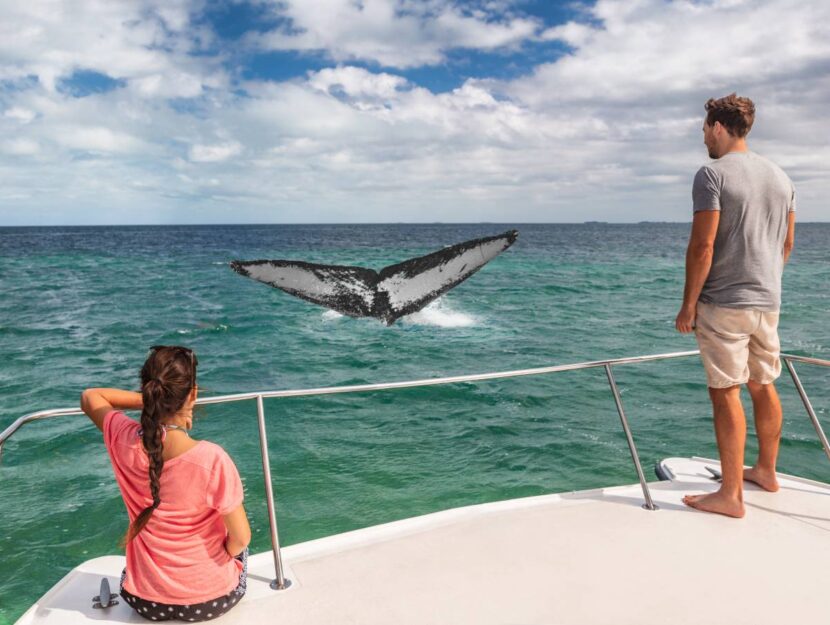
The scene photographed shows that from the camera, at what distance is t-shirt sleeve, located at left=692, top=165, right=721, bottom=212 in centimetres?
369

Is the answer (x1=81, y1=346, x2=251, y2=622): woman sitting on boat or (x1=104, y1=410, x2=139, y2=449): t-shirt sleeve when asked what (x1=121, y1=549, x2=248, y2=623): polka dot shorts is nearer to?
(x1=81, y1=346, x2=251, y2=622): woman sitting on boat

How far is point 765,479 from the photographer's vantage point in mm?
4309

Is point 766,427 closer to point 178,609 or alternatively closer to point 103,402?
point 178,609

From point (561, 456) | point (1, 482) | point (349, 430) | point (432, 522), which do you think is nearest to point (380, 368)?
point (349, 430)

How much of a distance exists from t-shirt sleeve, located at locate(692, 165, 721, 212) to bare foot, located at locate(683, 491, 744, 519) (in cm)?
188

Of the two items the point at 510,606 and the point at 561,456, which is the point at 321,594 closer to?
the point at 510,606

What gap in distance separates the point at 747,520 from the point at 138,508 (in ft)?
11.8

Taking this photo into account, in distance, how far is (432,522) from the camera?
3830mm

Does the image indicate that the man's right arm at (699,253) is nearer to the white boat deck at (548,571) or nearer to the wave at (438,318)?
the white boat deck at (548,571)

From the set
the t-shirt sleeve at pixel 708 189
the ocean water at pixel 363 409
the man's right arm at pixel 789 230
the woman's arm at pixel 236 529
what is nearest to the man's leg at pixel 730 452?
the man's right arm at pixel 789 230

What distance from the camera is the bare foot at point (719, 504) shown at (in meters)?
3.91

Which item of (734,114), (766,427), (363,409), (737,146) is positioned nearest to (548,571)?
(766,427)

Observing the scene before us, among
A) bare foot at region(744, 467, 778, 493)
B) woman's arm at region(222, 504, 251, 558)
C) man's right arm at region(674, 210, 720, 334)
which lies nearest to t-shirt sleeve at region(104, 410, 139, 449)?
woman's arm at region(222, 504, 251, 558)

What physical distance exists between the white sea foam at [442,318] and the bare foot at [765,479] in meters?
17.5
